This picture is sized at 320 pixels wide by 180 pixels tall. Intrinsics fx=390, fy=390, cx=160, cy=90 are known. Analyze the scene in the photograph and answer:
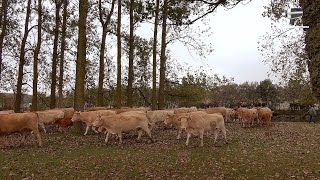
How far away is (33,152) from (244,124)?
1721cm

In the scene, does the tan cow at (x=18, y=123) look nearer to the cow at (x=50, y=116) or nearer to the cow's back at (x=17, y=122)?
the cow's back at (x=17, y=122)

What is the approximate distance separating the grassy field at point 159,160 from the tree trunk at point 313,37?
387 cm

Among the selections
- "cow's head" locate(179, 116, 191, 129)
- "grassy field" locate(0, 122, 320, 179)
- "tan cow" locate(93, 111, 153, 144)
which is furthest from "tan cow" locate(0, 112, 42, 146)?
"cow's head" locate(179, 116, 191, 129)

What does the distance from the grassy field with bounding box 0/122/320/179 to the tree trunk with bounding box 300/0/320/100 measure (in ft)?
12.7

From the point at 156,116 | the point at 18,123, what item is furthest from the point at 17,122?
the point at 156,116

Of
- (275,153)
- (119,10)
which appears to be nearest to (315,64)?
(275,153)

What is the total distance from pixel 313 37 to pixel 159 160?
6854mm

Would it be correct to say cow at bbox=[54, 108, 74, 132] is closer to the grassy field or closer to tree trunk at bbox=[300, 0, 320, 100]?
the grassy field

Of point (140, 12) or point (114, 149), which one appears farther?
point (114, 149)

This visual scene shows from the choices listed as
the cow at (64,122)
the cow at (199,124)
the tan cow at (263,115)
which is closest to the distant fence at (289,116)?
the tan cow at (263,115)

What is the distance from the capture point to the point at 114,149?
49.2 ft

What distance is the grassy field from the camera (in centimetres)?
1046

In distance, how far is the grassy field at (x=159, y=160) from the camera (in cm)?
1046

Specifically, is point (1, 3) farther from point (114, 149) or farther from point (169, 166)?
point (169, 166)
